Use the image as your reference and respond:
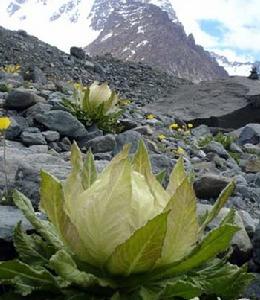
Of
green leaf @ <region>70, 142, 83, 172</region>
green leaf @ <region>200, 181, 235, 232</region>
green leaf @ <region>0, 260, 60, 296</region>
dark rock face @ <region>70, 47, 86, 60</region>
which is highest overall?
dark rock face @ <region>70, 47, 86, 60</region>

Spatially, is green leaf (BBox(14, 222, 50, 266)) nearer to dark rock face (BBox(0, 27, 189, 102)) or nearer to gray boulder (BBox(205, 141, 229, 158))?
gray boulder (BBox(205, 141, 229, 158))

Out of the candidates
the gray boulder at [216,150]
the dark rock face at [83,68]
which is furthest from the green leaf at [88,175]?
the dark rock face at [83,68]

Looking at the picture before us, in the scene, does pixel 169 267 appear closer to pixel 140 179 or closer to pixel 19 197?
pixel 140 179

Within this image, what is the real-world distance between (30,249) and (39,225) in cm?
10

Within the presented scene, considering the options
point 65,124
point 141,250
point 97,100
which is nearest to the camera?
point 141,250

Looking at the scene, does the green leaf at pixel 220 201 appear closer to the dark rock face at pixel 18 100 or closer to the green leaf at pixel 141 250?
the green leaf at pixel 141 250

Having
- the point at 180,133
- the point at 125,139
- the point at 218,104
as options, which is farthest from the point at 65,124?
the point at 218,104

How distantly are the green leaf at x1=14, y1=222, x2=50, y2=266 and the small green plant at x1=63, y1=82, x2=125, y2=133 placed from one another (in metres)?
6.25

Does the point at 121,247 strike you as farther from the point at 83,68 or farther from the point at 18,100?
the point at 83,68

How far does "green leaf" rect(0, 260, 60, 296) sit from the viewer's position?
7.30 ft

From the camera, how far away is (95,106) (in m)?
8.98

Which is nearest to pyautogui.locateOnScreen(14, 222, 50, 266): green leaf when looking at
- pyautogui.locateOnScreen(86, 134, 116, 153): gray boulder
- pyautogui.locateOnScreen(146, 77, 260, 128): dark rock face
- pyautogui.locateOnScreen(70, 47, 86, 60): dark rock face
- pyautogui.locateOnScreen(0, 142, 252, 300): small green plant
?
pyautogui.locateOnScreen(0, 142, 252, 300): small green plant

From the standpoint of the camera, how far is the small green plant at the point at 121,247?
7.16 feet

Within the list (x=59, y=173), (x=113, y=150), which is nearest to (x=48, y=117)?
(x=113, y=150)
